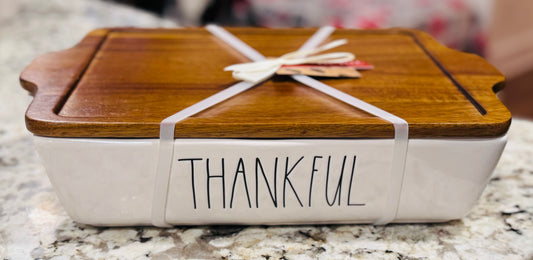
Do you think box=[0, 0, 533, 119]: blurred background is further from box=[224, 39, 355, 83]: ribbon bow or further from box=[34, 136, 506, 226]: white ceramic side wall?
box=[34, 136, 506, 226]: white ceramic side wall

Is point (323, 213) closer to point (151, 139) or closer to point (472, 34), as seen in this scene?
point (151, 139)

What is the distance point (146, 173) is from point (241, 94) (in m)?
0.13

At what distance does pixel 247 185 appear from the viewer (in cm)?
51

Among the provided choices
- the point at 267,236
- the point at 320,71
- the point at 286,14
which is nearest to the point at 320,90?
the point at 320,71

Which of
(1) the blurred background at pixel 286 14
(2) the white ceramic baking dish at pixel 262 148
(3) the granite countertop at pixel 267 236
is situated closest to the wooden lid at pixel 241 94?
(2) the white ceramic baking dish at pixel 262 148

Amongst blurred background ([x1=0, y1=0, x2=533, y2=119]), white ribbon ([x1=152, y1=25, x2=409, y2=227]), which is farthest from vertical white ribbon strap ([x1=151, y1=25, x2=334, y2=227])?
blurred background ([x1=0, y1=0, x2=533, y2=119])

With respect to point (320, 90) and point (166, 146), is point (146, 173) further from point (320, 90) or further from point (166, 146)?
point (320, 90)

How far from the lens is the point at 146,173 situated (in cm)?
50

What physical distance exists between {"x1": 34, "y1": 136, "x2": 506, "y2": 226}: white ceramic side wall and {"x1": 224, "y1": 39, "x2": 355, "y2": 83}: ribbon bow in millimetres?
128

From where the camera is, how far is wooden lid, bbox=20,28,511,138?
1.58ft

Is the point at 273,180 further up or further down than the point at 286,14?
further up

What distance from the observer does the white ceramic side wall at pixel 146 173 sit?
482mm

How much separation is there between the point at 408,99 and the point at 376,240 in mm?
153

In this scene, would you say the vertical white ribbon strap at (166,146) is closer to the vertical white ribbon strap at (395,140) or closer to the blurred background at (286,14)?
the vertical white ribbon strap at (395,140)
